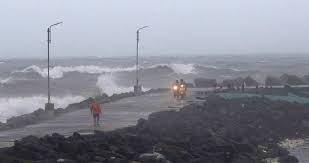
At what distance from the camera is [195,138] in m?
21.5

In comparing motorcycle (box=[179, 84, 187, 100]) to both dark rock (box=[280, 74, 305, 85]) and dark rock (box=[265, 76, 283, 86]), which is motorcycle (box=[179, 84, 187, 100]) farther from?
dark rock (box=[280, 74, 305, 85])

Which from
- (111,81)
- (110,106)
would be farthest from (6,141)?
(111,81)

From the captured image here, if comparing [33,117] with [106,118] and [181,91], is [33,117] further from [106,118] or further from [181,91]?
[181,91]

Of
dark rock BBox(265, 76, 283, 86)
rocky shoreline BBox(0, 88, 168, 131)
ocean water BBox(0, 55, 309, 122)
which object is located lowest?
ocean water BBox(0, 55, 309, 122)

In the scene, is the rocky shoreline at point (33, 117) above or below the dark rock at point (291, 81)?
below

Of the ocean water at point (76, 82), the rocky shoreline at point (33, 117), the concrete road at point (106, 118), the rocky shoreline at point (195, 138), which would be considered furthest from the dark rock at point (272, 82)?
the rocky shoreline at point (33, 117)

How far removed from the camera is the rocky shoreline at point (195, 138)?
16.5m

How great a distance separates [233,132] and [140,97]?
12.8 metres

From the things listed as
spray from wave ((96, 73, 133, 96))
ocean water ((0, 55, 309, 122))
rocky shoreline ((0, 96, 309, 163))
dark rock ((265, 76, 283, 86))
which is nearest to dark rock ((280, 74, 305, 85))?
dark rock ((265, 76, 283, 86))

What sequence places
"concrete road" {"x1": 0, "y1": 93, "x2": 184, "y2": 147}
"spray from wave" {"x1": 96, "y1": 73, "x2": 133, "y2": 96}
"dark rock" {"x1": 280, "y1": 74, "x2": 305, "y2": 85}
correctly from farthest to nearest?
"spray from wave" {"x1": 96, "y1": 73, "x2": 133, "y2": 96}, "dark rock" {"x1": 280, "y1": 74, "x2": 305, "y2": 85}, "concrete road" {"x1": 0, "y1": 93, "x2": 184, "y2": 147}

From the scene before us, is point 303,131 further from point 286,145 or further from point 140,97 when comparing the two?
point 140,97

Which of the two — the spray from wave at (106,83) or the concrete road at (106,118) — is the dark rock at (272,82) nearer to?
the concrete road at (106,118)

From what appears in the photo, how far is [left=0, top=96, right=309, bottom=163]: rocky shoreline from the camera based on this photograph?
16.5 m

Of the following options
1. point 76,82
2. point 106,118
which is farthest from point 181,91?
point 76,82
